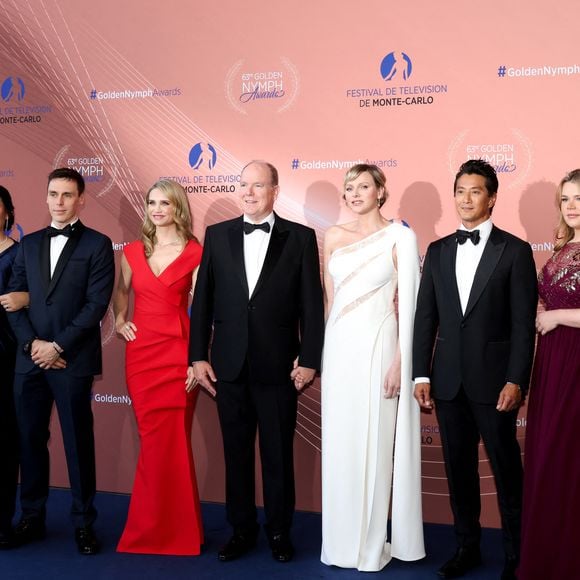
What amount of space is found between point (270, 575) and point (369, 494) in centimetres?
60

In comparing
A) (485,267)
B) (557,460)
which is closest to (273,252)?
(485,267)

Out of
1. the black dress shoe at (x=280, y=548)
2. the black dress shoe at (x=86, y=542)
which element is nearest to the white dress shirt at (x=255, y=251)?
the black dress shoe at (x=280, y=548)

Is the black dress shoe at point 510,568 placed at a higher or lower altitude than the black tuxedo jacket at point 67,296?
lower

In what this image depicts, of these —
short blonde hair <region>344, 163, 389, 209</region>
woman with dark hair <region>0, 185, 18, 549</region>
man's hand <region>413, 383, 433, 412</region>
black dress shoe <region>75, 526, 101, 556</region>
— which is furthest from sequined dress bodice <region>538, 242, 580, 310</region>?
woman with dark hair <region>0, 185, 18, 549</region>

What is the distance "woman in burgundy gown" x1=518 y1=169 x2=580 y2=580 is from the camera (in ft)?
9.73

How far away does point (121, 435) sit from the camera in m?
4.84

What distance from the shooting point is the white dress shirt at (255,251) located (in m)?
3.56

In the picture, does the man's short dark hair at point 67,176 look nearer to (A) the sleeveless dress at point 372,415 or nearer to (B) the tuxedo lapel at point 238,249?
(B) the tuxedo lapel at point 238,249

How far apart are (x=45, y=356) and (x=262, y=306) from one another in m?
1.10

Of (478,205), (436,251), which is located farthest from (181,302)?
(478,205)

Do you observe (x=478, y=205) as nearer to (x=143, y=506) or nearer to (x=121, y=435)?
(x=143, y=506)

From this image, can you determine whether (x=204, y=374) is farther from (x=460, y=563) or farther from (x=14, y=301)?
(x=460, y=563)

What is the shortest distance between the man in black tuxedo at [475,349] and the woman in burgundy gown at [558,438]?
0.11 m

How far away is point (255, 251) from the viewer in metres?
3.61
